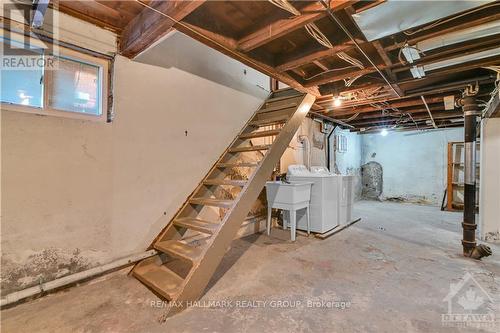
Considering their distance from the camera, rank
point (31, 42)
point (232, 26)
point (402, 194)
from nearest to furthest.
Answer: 1. point (31, 42)
2. point (232, 26)
3. point (402, 194)

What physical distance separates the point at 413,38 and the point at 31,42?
3183mm

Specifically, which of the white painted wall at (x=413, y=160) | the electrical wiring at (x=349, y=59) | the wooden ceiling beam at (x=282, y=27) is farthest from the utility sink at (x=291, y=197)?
the white painted wall at (x=413, y=160)

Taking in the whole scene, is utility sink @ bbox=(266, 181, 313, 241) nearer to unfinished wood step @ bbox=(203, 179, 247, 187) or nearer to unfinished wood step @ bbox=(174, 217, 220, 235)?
unfinished wood step @ bbox=(203, 179, 247, 187)

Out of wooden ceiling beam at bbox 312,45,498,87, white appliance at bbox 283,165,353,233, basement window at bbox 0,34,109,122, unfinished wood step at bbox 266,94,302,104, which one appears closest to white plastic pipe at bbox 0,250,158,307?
basement window at bbox 0,34,109,122

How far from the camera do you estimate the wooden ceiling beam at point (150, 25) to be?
5.13 feet

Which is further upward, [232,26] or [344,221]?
[232,26]

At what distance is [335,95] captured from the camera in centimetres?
342

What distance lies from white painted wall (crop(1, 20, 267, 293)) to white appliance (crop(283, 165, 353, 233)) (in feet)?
5.25

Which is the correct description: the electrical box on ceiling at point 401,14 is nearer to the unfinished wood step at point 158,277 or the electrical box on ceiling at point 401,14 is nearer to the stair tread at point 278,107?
the stair tread at point 278,107

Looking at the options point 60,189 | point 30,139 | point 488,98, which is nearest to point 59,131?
point 30,139

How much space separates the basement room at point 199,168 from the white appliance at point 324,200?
0.33m

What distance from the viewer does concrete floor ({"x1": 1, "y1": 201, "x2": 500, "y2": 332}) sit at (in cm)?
155

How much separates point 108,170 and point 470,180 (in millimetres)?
4205

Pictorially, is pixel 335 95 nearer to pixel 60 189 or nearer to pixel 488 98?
pixel 488 98
